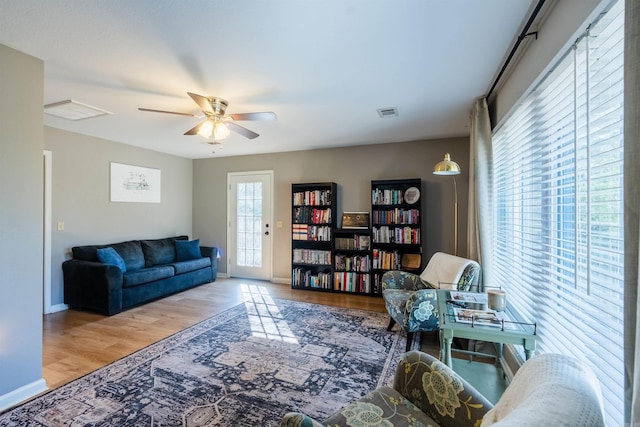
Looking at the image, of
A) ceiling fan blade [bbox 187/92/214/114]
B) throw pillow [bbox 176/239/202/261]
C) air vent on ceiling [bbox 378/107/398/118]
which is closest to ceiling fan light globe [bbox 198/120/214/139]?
ceiling fan blade [bbox 187/92/214/114]

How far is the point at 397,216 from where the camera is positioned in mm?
4535

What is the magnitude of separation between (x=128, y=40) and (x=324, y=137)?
2.82 metres

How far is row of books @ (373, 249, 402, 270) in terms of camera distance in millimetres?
4480

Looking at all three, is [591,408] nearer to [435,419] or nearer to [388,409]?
[435,419]

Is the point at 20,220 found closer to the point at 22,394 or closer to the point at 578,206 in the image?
the point at 22,394

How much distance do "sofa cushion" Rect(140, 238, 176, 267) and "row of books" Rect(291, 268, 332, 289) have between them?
2.11 m

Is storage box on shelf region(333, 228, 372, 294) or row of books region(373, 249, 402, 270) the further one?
storage box on shelf region(333, 228, 372, 294)

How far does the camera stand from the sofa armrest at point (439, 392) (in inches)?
47.1

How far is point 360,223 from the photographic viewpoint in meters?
4.87

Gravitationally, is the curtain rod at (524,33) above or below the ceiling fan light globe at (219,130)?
above

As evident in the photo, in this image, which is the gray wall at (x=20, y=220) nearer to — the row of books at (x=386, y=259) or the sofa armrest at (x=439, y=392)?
the sofa armrest at (x=439, y=392)

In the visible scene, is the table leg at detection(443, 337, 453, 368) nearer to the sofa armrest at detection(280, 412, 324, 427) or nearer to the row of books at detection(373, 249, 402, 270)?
the sofa armrest at detection(280, 412, 324, 427)

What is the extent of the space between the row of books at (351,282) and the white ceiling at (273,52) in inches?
97.3

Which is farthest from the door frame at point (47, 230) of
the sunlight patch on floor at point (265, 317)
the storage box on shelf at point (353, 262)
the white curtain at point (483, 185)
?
the white curtain at point (483, 185)
